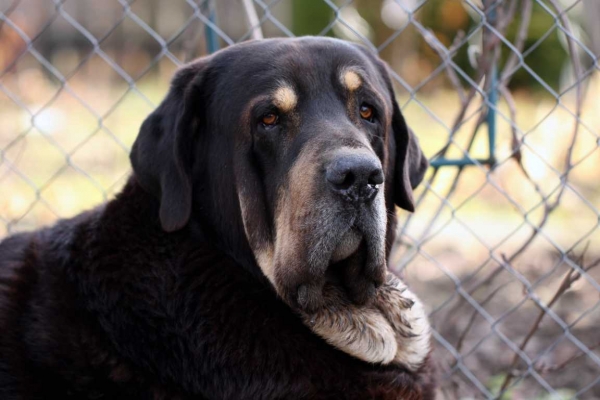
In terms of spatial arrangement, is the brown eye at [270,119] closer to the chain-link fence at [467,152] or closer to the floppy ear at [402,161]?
the floppy ear at [402,161]

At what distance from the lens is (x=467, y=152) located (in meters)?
3.77

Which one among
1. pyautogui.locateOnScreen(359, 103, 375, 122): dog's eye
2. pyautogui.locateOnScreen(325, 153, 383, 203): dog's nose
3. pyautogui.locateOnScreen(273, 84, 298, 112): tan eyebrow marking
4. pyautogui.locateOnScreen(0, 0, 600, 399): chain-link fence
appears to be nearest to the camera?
pyautogui.locateOnScreen(325, 153, 383, 203): dog's nose

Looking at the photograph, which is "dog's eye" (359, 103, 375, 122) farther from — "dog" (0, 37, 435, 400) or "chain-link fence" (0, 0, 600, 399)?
"chain-link fence" (0, 0, 600, 399)

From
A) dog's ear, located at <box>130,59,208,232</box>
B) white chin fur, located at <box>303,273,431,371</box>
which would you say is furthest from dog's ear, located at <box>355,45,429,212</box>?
dog's ear, located at <box>130,59,208,232</box>

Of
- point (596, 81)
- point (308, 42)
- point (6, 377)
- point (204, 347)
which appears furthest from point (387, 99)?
point (596, 81)

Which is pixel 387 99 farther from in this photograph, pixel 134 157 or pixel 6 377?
pixel 6 377

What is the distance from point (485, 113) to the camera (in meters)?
3.88

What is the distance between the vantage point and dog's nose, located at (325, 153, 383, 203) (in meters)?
2.33

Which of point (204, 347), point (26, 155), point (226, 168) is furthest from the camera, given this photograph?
point (26, 155)

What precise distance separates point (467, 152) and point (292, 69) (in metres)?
1.43

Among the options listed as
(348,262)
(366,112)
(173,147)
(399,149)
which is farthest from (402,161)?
(173,147)

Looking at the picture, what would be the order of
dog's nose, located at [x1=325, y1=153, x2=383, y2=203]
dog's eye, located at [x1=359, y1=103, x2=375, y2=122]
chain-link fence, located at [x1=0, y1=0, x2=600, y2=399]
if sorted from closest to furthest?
dog's nose, located at [x1=325, y1=153, x2=383, y2=203]
dog's eye, located at [x1=359, y1=103, x2=375, y2=122]
chain-link fence, located at [x1=0, y1=0, x2=600, y2=399]

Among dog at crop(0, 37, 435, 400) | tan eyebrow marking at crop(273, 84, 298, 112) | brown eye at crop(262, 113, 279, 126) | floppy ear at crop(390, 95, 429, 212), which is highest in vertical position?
floppy ear at crop(390, 95, 429, 212)

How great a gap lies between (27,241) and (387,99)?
1.49 metres
